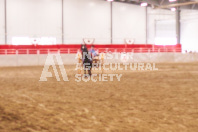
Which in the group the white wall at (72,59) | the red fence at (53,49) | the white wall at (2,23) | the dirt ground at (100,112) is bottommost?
the dirt ground at (100,112)

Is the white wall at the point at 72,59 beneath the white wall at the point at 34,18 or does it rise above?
beneath

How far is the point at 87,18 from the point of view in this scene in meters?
33.4

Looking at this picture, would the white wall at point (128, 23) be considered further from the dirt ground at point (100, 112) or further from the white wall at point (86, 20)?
the dirt ground at point (100, 112)

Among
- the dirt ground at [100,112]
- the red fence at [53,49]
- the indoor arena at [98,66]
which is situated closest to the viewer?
the dirt ground at [100,112]

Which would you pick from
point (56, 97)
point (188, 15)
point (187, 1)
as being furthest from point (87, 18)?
point (56, 97)

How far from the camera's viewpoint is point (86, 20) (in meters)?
33.4

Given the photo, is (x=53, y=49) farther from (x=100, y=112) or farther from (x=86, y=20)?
(x=100, y=112)

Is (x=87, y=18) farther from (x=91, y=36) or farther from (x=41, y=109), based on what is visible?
(x=41, y=109)

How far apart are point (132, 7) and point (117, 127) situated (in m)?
32.9

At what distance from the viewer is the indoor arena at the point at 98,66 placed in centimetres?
516

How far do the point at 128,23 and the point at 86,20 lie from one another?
5244 millimetres

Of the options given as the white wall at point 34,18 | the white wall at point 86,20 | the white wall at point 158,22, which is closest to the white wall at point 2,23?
the white wall at point 34,18

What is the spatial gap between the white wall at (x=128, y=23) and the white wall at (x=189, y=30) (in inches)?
220

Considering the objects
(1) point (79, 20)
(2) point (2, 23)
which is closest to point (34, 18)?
(2) point (2, 23)
